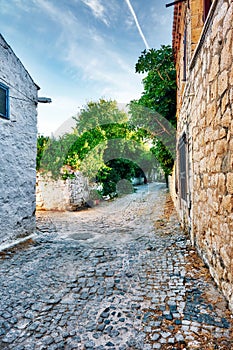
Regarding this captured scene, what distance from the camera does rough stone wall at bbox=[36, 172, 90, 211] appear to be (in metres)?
8.62

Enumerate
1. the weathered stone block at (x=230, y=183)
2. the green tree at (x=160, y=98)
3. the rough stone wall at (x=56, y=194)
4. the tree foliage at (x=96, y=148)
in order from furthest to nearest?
the tree foliage at (x=96, y=148), the rough stone wall at (x=56, y=194), the green tree at (x=160, y=98), the weathered stone block at (x=230, y=183)

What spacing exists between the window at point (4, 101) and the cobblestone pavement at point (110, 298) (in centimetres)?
253

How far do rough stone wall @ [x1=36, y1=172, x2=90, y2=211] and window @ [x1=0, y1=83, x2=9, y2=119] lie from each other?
474 centimetres

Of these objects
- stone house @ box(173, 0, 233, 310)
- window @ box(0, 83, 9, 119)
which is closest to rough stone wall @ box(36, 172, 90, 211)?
window @ box(0, 83, 9, 119)

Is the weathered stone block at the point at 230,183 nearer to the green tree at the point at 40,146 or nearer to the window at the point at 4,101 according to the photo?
the window at the point at 4,101

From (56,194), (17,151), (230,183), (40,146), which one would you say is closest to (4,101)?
(17,151)

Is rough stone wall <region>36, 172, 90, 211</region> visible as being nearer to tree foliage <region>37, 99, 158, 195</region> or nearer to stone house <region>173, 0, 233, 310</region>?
tree foliage <region>37, 99, 158, 195</region>

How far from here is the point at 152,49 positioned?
27.5 ft

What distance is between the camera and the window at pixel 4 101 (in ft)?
13.3

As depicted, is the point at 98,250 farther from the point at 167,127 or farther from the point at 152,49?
the point at 152,49

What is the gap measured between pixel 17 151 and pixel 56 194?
14.7ft

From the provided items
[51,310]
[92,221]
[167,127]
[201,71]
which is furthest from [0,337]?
[167,127]

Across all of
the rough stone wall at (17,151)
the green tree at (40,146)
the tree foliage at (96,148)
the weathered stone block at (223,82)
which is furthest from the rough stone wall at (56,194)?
the weathered stone block at (223,82)

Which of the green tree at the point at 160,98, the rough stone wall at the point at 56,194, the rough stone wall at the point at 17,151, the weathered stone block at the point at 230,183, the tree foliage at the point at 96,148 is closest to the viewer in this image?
the weathered stone block at the point at 230,183
